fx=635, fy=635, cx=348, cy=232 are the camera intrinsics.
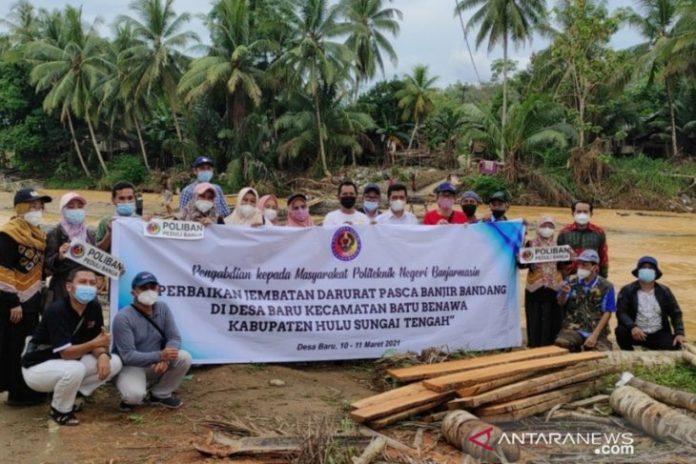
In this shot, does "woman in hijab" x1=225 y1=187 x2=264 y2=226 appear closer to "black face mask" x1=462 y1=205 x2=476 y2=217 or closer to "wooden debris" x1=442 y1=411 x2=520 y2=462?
"black face mask" x1=462 y1=205 x2=476 y2=217

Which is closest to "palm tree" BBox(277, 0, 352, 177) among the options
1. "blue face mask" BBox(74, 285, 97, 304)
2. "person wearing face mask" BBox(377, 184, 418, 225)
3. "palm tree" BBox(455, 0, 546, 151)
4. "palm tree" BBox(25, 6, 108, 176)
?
"palm tree" BBox(455, 0, 546, 151)

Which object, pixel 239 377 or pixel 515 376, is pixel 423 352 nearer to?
pixel 515 376

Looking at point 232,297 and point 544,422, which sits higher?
point 232,297

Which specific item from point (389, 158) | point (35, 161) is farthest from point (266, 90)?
point (35, 161)

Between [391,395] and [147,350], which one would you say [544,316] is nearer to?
[391,395]

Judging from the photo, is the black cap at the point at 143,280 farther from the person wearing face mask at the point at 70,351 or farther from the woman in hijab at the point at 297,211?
the woman in hijab at the point at 297,211

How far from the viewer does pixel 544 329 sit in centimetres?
609

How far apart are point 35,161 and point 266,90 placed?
2208cm

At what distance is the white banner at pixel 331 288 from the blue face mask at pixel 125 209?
0.30 metres

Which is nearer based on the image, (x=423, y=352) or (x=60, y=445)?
(x=60, y=445)

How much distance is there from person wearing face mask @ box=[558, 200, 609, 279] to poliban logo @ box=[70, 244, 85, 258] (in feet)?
14.1

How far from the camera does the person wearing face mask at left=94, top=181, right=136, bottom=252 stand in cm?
520

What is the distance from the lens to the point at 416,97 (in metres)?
39.7

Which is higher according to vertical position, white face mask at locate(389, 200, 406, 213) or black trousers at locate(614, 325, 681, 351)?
white face mask at locate(389, 200, 406, 213)
